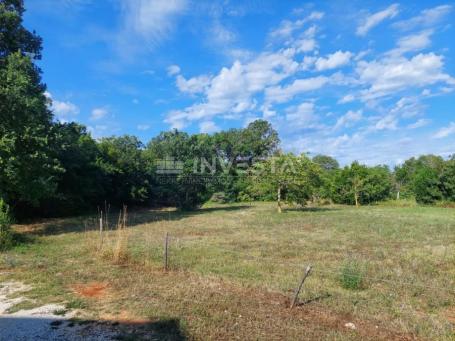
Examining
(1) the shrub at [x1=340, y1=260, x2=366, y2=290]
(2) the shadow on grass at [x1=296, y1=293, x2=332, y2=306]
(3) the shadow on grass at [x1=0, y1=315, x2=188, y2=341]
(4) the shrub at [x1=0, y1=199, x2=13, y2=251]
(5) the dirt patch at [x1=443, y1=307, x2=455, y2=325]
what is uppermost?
(4) the shrub at [x1=0, y1=199, x2=13, y2=251]

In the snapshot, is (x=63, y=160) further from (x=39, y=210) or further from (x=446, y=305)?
(x=446, y=305)

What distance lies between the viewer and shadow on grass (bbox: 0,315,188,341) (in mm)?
4230

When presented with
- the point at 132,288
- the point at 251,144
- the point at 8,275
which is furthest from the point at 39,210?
the point at 251,144

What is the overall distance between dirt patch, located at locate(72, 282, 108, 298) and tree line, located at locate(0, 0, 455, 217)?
6192 mm

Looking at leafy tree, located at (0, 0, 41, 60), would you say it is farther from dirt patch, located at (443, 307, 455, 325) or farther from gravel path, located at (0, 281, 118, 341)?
dirt patch, located at (443, 307, 455, 325)

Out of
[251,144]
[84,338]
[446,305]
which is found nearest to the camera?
[84,338]

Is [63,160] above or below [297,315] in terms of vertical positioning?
above

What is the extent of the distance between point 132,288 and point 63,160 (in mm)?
16104

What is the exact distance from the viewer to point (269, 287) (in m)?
6.12

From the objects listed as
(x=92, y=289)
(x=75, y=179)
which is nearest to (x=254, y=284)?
(x=92, y=289)

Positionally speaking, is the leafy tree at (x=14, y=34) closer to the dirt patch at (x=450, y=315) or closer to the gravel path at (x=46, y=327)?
the gravel path at (x=46, y=327)

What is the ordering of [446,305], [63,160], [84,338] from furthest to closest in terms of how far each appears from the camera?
[63,160] < [446,305] < [84,338]

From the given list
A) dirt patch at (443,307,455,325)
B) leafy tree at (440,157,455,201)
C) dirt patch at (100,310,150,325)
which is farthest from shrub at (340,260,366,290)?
leafy tree at (440,157,455,201)

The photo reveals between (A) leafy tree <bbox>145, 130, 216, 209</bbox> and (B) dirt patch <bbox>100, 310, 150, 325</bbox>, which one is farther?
(A) leafy tree <bbox>145, 130, 216, 209</bbox>
